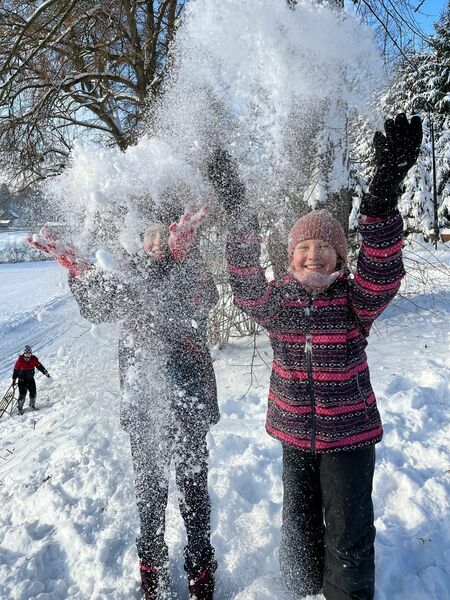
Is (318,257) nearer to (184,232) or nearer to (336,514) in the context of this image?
(184,232)

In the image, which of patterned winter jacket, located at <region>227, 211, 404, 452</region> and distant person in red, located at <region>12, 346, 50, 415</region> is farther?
distant person in red, located at <region>12, 346, 50, 415</region>

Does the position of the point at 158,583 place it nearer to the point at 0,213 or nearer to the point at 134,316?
the point at 134,316

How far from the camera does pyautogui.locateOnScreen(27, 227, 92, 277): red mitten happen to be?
1.60 meters

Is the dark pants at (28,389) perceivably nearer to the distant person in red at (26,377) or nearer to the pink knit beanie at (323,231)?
the distant person in red at (26,377)

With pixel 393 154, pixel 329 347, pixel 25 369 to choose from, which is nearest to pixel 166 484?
pixel 329 347

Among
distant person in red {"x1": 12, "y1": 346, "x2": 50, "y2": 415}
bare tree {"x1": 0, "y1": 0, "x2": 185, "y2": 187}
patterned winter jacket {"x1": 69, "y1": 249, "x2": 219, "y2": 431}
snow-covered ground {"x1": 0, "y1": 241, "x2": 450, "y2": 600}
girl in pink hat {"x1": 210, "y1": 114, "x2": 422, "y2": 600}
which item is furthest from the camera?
distant person in red {"x1": 12, "y1": 346, "x2": 50, "y2": 415}

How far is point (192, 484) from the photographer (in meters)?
1.63

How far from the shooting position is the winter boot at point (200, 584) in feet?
5.32

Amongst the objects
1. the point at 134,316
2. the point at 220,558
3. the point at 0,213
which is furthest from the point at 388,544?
the point at 0,213

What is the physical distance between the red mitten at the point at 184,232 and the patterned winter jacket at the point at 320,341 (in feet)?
0.72

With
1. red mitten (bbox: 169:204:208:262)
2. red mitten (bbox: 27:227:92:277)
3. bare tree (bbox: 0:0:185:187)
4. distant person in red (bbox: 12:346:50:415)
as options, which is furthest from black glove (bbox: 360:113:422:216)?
distant person in red (bbox: 12:346:50:415)

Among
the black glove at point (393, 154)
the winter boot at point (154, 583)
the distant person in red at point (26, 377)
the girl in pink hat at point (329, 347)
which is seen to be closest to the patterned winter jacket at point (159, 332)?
the girl in pink hat at point (329, 347)

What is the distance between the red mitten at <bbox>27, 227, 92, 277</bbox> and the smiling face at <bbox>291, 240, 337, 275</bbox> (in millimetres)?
820

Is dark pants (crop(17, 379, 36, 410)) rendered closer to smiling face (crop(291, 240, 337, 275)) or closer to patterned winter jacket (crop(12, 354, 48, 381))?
patterned winter jacket (crop(12, 354, 48, 381))
